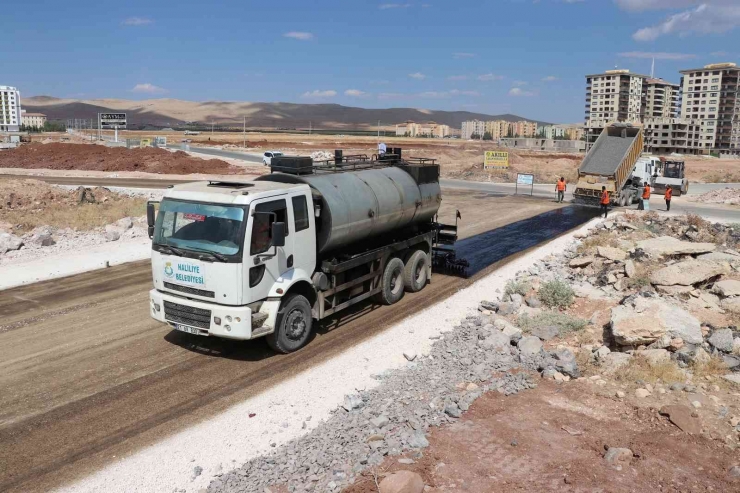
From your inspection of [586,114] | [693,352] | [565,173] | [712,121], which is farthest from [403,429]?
[586,114]

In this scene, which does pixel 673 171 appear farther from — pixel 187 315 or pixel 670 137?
pixel 670 137

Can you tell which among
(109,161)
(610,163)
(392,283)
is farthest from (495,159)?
(392,283)

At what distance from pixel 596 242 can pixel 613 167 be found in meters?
13.1

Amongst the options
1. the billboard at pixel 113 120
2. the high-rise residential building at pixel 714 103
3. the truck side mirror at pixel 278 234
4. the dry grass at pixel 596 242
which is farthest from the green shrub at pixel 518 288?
the high-rise residential building at pixel 714 103

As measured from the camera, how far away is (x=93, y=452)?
730cm

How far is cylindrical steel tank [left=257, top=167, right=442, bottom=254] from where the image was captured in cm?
1080

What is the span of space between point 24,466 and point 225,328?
328 centimetres

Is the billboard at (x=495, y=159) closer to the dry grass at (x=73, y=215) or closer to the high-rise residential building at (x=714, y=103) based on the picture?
the dry grass at (x=73, y=215)

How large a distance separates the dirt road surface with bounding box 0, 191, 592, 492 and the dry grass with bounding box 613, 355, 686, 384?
4.67m

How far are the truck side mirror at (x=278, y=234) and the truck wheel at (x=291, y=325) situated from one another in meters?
1.17

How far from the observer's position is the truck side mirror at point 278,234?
9242mm

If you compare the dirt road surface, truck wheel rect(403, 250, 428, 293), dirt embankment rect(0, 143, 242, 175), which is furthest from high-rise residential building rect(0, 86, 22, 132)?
truck wheel rect(403, 250, 428, 293)

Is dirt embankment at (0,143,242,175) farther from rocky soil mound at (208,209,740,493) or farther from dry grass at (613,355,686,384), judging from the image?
dry grass at (613,355,686,384)

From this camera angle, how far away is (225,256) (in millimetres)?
9102
